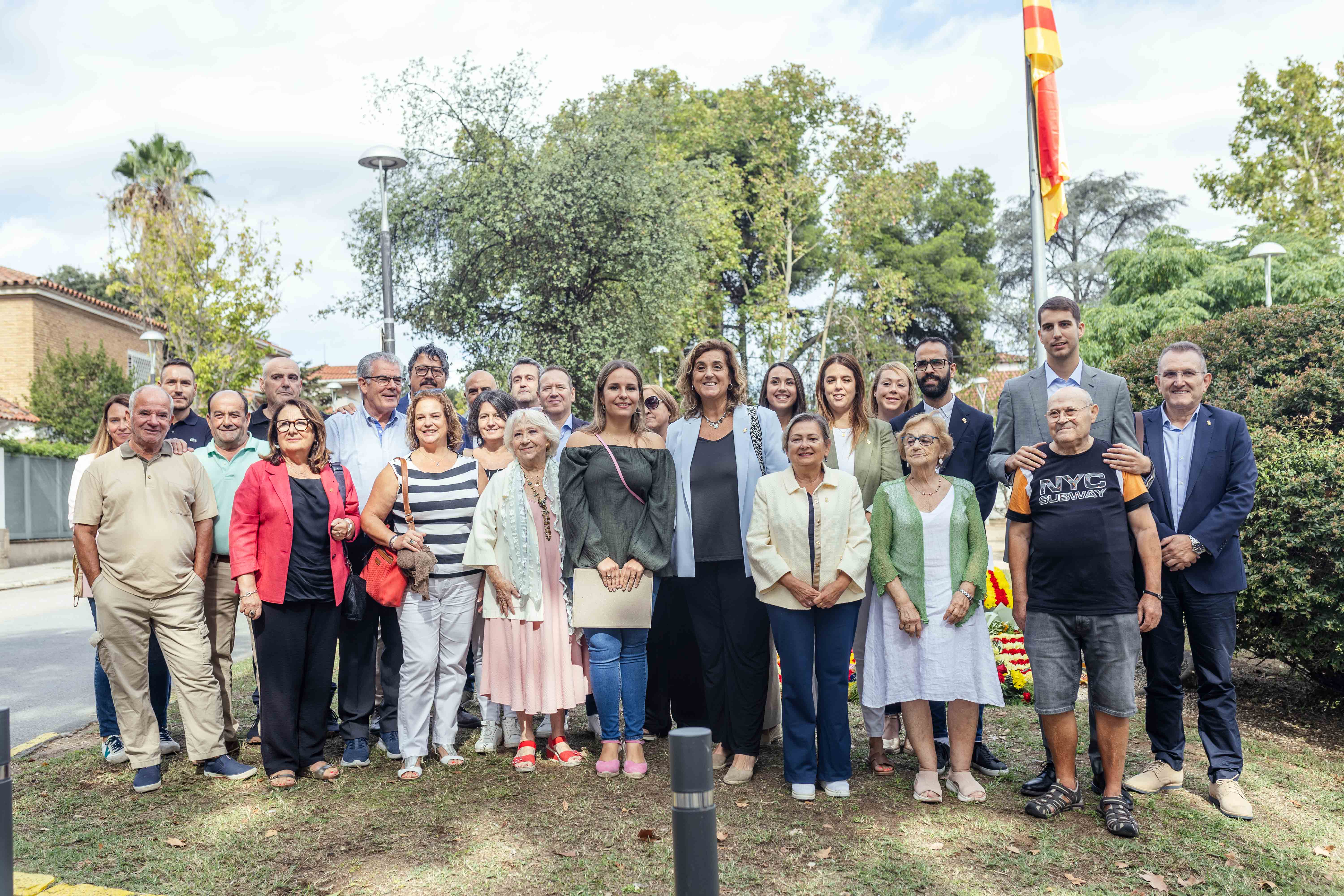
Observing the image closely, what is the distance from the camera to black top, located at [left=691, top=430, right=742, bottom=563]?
5066mm

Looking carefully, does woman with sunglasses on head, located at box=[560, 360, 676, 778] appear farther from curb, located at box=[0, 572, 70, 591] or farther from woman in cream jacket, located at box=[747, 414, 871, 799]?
curb, located at box=[0, 572, 70, 591]

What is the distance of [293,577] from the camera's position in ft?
17.0

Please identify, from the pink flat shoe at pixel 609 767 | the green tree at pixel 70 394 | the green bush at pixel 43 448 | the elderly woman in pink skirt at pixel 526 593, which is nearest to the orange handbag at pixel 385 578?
the elderly woman in pink skirt at pixel 526 593

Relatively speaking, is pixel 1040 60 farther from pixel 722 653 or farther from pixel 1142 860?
pixel 1142 860

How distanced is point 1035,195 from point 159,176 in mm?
28891

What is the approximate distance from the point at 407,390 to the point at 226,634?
249cm

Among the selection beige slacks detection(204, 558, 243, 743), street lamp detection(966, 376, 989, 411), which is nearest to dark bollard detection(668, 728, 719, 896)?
beige slacks detection(204, 558, 243, 743)

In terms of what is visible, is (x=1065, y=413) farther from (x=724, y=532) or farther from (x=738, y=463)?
(x=724, y=532)

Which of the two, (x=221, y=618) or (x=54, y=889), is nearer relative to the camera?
(x=54, y=889)

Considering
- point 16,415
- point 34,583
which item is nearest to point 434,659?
point 34,583

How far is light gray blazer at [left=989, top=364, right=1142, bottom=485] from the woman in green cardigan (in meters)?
0.43

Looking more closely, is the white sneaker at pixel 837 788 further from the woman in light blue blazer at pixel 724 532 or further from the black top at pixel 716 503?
the black top at pixel 716 503

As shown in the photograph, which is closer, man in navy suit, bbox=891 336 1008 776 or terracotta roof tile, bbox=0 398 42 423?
man in navy suit, bbox=891 336 1008 776

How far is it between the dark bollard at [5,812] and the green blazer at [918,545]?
387 cm
